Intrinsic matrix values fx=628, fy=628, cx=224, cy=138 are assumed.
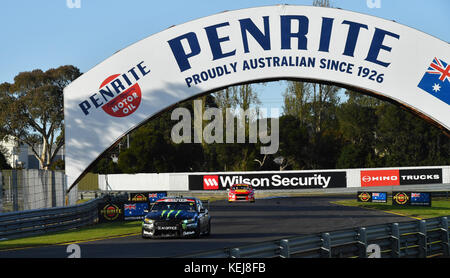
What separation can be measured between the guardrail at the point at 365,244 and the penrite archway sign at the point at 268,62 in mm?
8434

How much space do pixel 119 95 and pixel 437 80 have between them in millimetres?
12165

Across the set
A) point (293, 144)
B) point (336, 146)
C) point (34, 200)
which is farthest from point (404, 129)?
point (34, 200)

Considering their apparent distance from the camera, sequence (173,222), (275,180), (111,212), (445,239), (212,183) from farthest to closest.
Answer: (212,183) → (275,180) → (111,212) → (173,222) → (445,239)

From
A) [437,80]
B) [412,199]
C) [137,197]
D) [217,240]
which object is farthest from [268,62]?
[412,199]

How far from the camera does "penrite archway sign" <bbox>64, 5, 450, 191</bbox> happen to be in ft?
77.3

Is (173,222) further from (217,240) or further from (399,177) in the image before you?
(399,177)

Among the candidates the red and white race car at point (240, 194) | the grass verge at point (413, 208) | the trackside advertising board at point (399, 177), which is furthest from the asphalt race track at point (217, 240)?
the trackside advertising board at point (399, 177)

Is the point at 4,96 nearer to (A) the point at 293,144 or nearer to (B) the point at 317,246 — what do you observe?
(A) the point at 293,144

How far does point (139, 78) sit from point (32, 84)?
49.9 meters

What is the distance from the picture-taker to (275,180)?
51.2 meters

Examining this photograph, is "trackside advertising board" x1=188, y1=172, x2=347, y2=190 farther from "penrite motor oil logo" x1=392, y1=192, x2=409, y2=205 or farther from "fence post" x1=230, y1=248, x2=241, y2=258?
"fence post" x1=230, y1=248, x2=241, y2=258

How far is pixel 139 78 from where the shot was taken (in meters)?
23.9

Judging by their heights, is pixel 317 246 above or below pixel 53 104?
below
